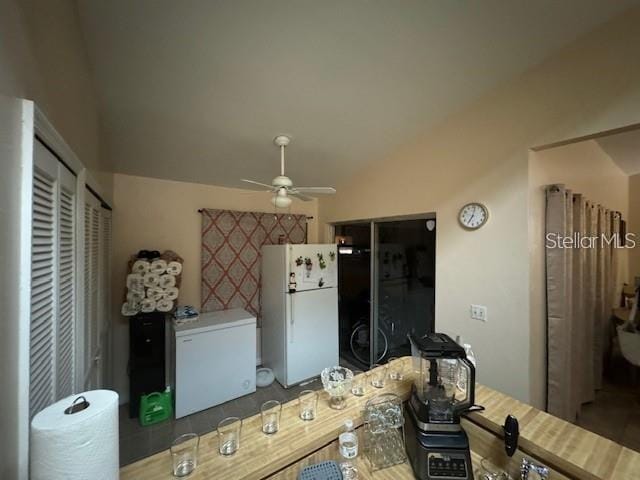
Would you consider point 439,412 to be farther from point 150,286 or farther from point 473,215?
point 150,286

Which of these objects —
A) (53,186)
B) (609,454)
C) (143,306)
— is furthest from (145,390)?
(609,454)

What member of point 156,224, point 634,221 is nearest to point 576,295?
point 634,221

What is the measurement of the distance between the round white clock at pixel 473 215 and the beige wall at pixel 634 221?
1.06m

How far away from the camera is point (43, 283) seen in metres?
0.85

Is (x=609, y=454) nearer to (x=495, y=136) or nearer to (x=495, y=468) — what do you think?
(x=495, y=468)

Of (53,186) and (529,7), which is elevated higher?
(529,7)

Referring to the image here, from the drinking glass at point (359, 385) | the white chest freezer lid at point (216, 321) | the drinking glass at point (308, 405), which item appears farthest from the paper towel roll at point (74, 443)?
the white chest freezer lid at point (216, 321)

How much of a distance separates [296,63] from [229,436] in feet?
6.28

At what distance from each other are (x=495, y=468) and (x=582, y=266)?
1955 millimetres

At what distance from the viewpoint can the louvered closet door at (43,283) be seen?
782mm

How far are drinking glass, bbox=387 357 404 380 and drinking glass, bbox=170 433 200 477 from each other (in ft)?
2.96

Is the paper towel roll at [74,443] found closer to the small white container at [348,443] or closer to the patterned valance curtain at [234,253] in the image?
the small white container at [348,443]

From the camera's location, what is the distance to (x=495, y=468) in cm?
90

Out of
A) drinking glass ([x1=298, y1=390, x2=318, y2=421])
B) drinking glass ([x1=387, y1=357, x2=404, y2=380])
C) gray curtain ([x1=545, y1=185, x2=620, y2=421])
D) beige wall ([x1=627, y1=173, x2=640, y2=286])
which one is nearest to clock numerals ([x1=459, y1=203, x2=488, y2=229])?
gray curtain ([x1=545, y1=185, x2=620, y2=421])
